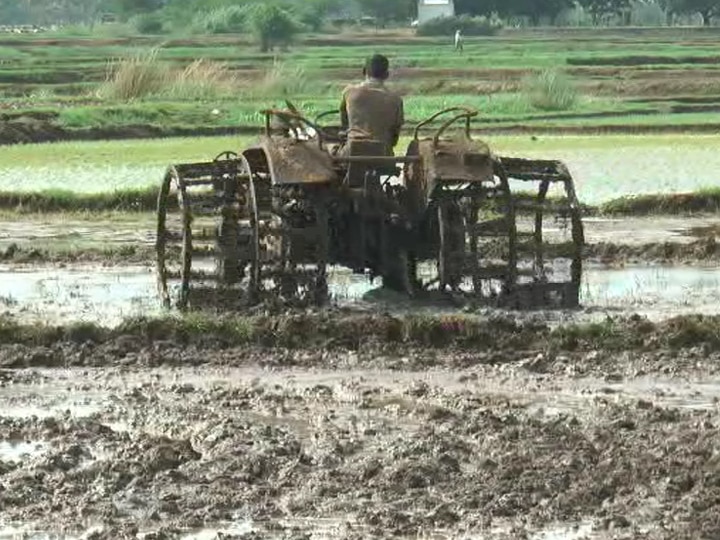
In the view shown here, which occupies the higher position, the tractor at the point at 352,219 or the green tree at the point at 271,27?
the tractor at the point at 352,219

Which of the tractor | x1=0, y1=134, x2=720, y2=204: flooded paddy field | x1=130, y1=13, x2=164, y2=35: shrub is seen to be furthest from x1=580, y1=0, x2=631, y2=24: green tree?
the tractor

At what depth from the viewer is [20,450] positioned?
669cm

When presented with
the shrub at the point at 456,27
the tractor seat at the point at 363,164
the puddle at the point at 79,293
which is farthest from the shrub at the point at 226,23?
the tractor seat at the point at 363,164

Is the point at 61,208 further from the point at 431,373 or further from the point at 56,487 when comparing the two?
the point at 56,487

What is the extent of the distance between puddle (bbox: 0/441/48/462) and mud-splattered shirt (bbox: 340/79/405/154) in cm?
426

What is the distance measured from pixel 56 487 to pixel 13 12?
118 meters

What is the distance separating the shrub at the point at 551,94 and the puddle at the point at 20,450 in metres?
23.6

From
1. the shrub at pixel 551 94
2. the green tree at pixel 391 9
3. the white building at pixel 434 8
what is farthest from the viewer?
the green tree at pixel 391 9

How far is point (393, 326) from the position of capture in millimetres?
9156

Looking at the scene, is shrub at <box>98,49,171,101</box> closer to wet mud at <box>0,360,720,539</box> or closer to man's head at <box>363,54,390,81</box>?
man's head at <box>363,54,390,81</box>

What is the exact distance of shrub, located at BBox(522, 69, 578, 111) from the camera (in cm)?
2994

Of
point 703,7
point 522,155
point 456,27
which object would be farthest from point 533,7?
point 522,155

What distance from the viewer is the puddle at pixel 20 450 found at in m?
6.54

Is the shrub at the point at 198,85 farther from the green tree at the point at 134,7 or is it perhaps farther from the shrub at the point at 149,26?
the green tree at the point at 134,7
